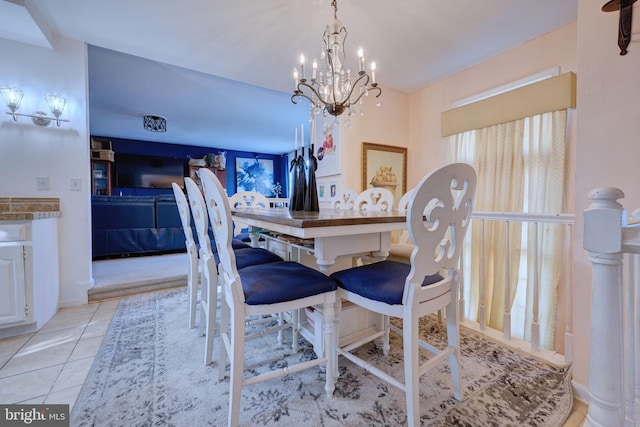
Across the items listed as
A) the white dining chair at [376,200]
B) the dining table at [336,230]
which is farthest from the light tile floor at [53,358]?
the white dining chair at [376,200]

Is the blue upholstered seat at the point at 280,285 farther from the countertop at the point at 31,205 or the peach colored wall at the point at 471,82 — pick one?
the peach colored wall at the point at 471,82

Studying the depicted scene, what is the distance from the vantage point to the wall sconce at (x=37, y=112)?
2045 mm

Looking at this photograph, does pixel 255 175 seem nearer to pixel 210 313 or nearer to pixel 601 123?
pixel 210 313

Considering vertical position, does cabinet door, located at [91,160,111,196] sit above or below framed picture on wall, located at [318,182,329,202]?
above

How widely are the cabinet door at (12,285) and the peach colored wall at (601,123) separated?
3290mm

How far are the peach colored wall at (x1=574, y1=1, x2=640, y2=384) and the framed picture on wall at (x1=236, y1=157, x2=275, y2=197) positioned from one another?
7797 millimetres

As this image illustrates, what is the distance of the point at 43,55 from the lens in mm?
2201

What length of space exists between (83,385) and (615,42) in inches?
116

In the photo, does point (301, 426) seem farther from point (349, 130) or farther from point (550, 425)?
point (349, 130)

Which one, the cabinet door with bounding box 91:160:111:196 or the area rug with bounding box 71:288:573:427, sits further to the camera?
the cabinet door with bounding box 91:160:111:196

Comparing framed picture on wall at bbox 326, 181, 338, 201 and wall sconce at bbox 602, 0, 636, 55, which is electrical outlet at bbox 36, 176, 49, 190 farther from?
wall sconce at bbox 602, 0, 636, 55

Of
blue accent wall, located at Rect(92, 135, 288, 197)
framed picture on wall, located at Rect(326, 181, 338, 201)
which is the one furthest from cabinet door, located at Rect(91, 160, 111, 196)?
framed picture on wall, located at Rect(326, 181, 338, 201)

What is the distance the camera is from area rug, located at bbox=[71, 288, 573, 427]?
1.08 metres

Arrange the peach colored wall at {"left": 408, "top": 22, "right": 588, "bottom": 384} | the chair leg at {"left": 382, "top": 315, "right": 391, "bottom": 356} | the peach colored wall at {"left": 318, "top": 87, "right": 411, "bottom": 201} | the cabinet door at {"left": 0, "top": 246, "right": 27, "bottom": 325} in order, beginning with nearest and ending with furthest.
→ 1. the chair leg at {"left": 382, "top": 315, "right": 391, "bottom": 356}
2. the cabinet door at {"left": 0, "top": 246, "right": 27, "bottom": 325}
3. the peach colored wall at {"left": 408, "top": 22, "right": 588, "bottom": 384}
4. the peach colored wall at {"left": 318, "top": 87, "right": 411, "bottom": 201}
